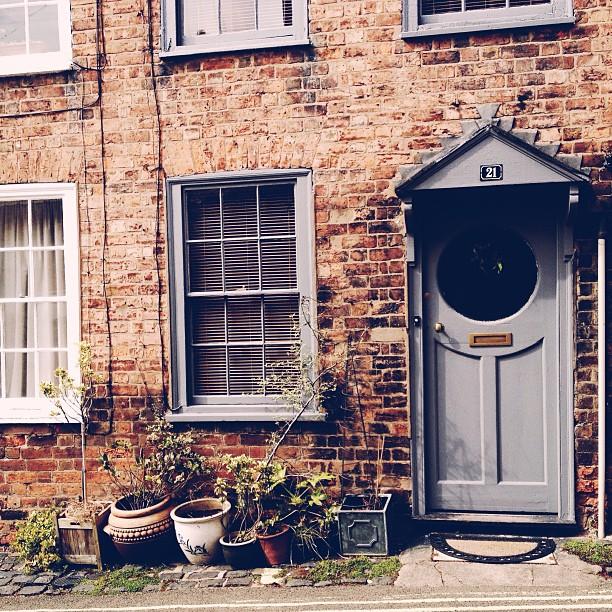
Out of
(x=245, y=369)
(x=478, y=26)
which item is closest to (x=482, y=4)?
(x=478, y=26)

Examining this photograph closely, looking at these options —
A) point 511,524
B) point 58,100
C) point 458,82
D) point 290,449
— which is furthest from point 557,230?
point 58,100

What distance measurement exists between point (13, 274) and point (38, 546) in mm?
2332

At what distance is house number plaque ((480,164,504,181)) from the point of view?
19.4 feet

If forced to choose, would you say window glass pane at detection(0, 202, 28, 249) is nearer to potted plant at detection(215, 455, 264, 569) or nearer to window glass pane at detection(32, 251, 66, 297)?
window glass pane at detection(32, 251, 66, 297)

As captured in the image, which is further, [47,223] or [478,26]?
[47,223]

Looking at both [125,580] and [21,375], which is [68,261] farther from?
[125,580]

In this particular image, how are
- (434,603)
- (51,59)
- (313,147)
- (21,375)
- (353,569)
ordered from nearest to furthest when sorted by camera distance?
(434,603) < (353,569) < (313,147) < (51,59) < (21,375)

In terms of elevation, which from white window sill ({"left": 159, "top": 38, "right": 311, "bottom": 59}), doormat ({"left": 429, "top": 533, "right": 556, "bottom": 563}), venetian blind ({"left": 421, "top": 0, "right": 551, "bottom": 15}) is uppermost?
venetian blind ({"left": 421, "top": 0, "right": 551, "bottom": 15})

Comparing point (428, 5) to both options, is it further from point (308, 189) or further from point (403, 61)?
point (308, 189)

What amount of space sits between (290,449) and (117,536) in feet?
4.86

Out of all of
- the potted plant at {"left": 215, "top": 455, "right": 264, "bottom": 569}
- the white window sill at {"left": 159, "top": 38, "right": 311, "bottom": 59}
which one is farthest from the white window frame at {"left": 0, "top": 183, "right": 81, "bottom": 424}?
the potted plant at {"left": 215, "top": 455, "right": 264, "bottom": 569}

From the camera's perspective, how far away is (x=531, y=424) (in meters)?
6.24

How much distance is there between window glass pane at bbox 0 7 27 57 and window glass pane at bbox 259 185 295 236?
2.49m

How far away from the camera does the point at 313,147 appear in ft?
20.8
